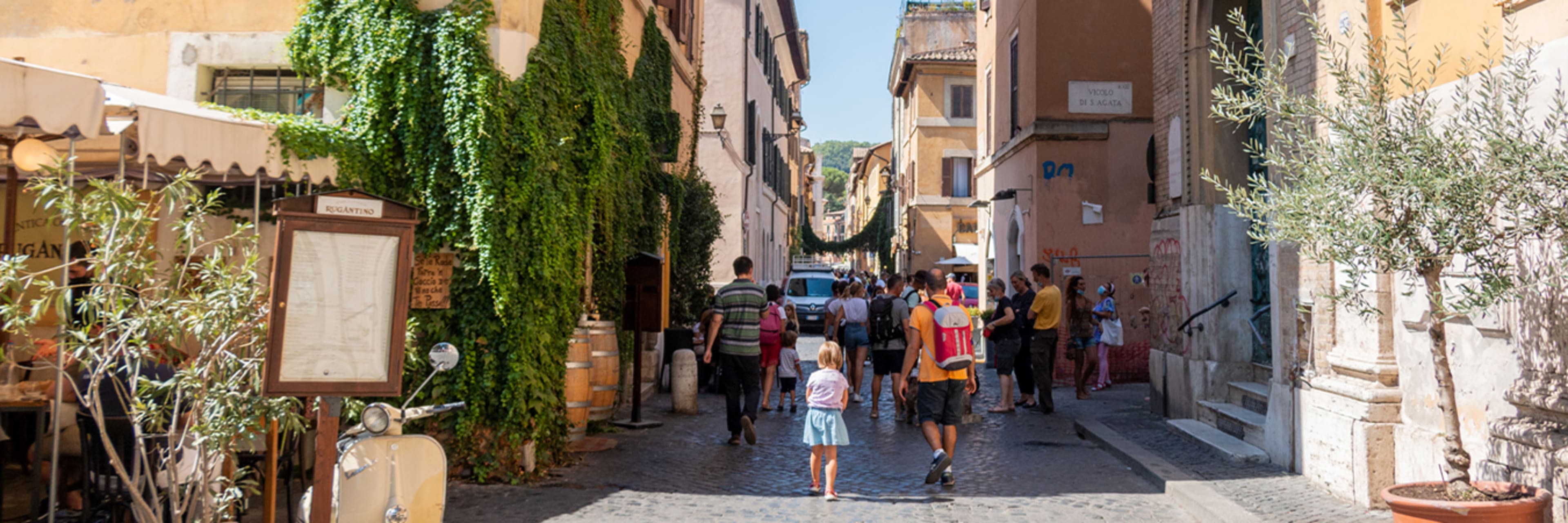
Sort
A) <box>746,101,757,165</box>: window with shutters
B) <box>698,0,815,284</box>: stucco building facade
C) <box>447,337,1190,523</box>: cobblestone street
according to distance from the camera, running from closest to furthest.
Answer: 1. <box>447,337,1190,523</box>: cobblestone street
2. <box>698,0,815,284</box>: stucco building facade
3. <box>746,101,757,165</box>: window with shutters

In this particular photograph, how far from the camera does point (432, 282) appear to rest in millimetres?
7641

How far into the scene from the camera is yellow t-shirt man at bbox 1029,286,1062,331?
42.1 ft

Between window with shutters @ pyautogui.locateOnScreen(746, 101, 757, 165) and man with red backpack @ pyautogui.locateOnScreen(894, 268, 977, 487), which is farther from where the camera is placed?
window with shutters @ pyautogui.locateOnScreen(746, 101, 757, 165)

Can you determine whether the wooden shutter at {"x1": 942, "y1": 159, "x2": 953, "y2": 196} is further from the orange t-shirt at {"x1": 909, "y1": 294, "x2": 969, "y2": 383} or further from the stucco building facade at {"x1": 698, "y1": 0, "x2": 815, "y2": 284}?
the orange t-shirt at {"x1": 909, "y1": 294, "x2": 969, "y2": 383}

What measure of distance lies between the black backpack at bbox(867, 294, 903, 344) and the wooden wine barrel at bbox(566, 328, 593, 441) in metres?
3.67

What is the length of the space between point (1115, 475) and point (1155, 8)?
6.08 meters

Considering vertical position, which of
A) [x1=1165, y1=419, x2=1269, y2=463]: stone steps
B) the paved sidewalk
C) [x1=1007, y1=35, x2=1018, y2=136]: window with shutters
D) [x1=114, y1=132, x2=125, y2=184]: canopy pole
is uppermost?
[x1=1007, y1=35, x2=1018, y2=136]: window with shutters

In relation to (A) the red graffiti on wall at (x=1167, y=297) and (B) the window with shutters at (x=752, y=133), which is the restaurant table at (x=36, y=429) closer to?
(A) the red graffiti on wall at (x=1167, y=297)

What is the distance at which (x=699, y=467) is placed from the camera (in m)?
8.84

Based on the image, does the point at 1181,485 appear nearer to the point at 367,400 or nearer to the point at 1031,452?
the point at 1031,452

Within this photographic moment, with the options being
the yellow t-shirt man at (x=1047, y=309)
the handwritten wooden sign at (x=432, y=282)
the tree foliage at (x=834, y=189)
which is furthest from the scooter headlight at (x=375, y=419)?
the tree foliage at (x=834, y=189)

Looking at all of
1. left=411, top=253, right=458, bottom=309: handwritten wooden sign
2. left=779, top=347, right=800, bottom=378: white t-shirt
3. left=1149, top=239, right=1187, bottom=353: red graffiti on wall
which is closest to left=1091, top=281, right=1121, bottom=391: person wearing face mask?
left=1149, top=239, right=1187, bottom=353: red graffiti on wall

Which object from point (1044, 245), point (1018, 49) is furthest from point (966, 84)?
point (1044, 245)

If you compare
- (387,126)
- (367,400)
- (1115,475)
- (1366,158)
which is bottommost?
(1115,475)
